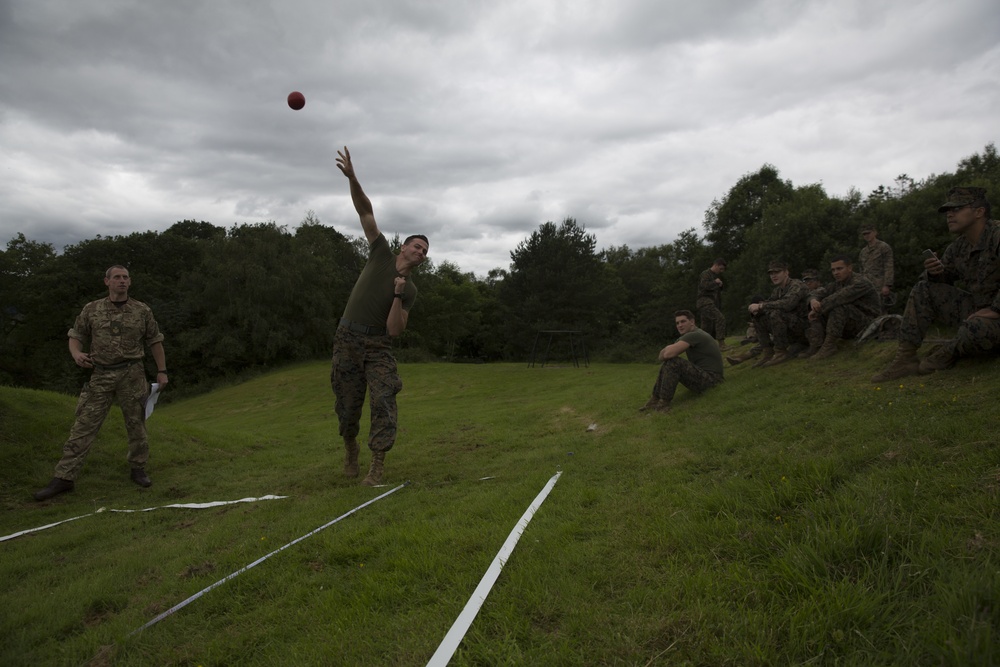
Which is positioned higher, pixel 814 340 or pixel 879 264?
pixel 879 264

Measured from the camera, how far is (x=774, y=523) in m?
2.72

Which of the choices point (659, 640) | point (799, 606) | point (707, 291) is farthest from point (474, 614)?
point (707, 291)

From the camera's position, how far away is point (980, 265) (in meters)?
4.61

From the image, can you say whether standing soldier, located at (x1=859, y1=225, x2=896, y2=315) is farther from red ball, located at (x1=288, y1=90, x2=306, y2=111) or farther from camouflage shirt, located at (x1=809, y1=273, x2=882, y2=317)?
red ball, located at (x1=288, y1=90, x2=306, y2=111)

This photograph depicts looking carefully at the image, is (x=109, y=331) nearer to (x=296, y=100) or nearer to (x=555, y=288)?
(x=296, y=100)

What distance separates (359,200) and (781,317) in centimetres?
684

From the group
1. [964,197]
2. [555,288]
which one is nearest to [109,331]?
[964,197]

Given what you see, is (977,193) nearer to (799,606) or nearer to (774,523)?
(774,523)

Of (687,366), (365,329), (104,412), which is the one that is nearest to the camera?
(365,329)

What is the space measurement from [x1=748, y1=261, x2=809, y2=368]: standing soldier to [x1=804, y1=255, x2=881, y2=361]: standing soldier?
422 millimetres

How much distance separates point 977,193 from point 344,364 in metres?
6.23

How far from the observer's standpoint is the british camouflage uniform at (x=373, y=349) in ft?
17.6

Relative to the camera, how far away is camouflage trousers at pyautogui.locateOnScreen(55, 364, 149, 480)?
5.81 meters

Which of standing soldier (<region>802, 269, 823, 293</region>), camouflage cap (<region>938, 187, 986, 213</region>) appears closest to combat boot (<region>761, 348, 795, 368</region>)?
standing soldier (<region>802, 269, 823, 293</region>)
